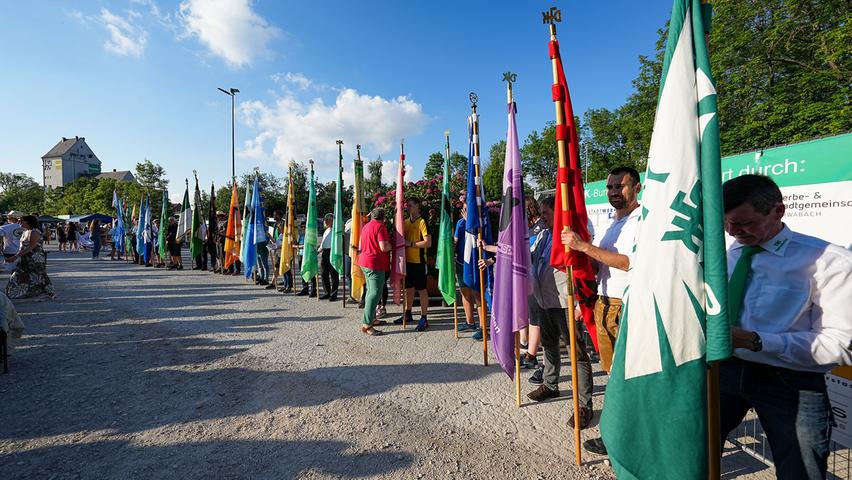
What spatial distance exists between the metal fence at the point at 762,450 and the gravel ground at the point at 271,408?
0.41 feet

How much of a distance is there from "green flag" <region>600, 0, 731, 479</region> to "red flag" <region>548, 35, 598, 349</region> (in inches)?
42.5

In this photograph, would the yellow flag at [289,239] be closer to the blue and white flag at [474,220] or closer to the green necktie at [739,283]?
the blue and white flag at [474,220]

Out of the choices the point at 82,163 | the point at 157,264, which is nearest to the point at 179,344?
the point at 157,264

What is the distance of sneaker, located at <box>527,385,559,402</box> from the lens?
13.3ft

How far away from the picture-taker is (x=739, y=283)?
187cm

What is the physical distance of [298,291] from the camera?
35.3ft

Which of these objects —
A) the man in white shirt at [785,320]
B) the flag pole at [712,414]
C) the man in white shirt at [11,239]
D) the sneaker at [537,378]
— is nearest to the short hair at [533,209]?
the sneaker at [537,378]

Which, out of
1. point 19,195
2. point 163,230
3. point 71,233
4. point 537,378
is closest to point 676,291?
point 537,378

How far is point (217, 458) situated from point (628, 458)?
2902 mm

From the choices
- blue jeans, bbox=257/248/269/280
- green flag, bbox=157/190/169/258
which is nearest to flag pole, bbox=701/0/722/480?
blue jeans, bbox=257/248/269/280

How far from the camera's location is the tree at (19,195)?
211 feet

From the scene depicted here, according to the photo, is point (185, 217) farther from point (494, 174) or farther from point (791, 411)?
point (494, 174)

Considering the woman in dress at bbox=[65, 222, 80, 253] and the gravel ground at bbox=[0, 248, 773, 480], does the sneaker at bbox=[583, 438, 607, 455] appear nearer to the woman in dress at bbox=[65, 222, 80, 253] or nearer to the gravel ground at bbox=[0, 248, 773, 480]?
the gravel ground at bbox=[0, 248, 773, 480]

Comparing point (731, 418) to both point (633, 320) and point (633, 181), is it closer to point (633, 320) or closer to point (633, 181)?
point (633, 320)
